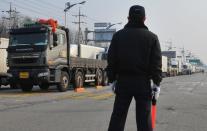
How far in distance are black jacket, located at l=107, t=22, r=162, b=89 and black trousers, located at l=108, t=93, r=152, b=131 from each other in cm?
21

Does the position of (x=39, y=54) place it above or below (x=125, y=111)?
above

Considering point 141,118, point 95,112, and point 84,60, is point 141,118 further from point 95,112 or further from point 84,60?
point 84,60

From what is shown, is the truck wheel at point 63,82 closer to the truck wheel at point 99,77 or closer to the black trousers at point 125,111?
the truck wheel at point 99,77

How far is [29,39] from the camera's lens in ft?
68.6

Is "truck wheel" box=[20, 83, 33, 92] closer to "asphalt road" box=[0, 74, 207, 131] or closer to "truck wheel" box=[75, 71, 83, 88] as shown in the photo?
"truck wheel" box=[75, 71, 83, 88]

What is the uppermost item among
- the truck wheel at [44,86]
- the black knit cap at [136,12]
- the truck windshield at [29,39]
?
the truck windshield at [29,39]

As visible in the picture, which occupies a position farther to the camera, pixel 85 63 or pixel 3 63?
pixel 85 63

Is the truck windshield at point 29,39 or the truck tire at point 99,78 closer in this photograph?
the truck windshield at point 29,39

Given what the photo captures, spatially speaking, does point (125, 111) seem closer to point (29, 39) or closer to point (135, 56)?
point (135, 56)

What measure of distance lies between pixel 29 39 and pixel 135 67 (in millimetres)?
15680

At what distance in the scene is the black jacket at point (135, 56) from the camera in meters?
5.70

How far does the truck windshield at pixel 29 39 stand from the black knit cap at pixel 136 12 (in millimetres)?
15048

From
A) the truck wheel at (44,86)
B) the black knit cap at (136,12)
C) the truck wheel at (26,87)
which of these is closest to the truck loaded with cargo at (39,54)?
the truck wheel at (26,87)

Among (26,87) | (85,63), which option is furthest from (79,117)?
(85,63)
